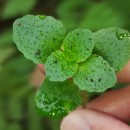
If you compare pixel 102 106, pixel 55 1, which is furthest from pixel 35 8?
pixel 102 106

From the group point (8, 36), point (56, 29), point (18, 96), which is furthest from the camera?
point (8, 36)

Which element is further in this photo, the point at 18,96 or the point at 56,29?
the point at 18,96

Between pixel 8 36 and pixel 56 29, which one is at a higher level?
pixel 56 29

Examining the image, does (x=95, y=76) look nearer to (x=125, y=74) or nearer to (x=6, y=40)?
(x=125, y=74)

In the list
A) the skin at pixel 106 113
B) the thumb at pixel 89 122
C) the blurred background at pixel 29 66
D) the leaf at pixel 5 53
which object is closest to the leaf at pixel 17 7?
the blurred background at pixel 29 66

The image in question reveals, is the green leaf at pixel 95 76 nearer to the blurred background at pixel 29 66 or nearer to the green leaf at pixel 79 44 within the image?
the green leaf at pixel 79 44

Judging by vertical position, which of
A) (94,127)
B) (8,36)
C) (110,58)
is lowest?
(8,36)

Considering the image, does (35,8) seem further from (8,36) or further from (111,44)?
(111,44)
